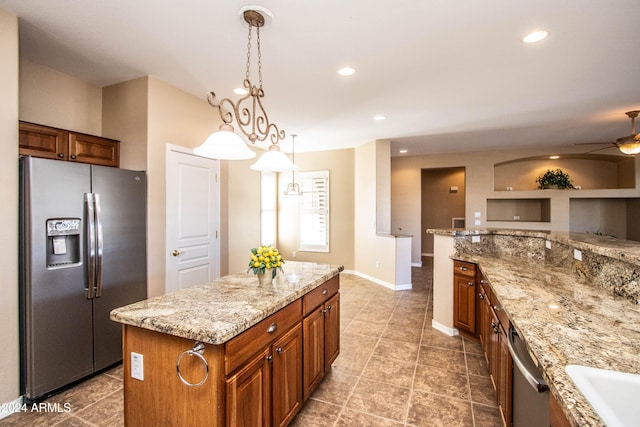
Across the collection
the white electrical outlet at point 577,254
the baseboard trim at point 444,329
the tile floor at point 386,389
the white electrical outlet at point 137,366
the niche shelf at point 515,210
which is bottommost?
the tile floor at point 386,389

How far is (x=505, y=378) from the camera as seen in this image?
166 centimetres

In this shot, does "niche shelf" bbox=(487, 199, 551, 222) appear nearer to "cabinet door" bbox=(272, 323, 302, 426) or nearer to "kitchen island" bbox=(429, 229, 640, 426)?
"kitchen island" bbox=(429, 229, 640, 426)

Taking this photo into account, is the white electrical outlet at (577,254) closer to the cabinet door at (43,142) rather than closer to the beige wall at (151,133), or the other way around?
the beige wall at (151,133)

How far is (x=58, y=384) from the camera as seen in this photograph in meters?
2.18

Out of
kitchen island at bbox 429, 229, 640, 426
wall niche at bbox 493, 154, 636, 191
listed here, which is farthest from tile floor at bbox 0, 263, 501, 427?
wall niche at bbox 493, 154, 636, 191

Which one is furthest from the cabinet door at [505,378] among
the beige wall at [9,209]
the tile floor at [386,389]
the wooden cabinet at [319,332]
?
the beige wall at [9,209]

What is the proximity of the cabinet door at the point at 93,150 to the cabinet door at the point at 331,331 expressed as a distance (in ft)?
8.76

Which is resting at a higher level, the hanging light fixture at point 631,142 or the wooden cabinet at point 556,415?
the hanging light fixture at point 631,142

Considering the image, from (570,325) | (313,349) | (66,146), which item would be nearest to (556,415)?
(570,325)

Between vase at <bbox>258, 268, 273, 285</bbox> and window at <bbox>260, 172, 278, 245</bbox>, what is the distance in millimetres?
4349

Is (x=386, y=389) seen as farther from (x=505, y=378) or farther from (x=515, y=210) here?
(x=515, y=210)

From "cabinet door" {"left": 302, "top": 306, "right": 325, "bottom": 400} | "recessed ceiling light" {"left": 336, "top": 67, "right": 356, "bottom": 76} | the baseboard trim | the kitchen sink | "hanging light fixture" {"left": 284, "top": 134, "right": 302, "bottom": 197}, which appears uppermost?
"recessed ceiling light" {"left": 336, "top": 67, "right": 356, "bottom": 76}

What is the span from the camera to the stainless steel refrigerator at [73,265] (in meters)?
2.06

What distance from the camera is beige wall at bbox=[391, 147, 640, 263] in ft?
19.9
